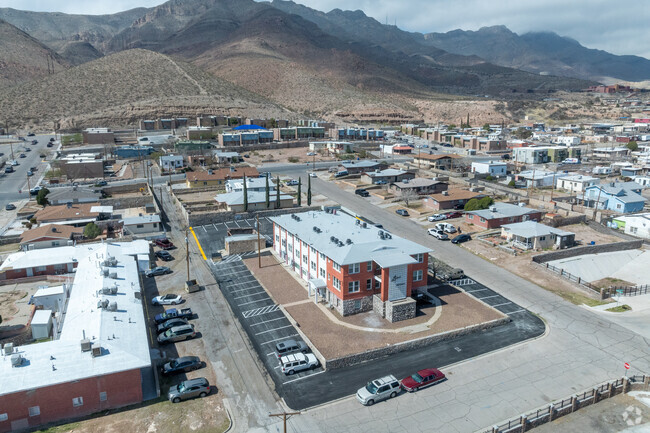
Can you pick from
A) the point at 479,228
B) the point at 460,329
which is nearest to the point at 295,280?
the point at 460,329

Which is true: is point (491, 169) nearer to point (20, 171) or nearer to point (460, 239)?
point (460, 239)

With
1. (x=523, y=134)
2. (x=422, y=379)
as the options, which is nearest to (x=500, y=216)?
(x=422, y=379)

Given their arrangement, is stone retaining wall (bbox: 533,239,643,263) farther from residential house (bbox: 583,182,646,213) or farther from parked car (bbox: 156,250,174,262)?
parked car (bbox: 156,250,174,262)

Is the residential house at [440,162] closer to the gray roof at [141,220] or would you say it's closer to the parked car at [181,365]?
the gray roof at [141,220]

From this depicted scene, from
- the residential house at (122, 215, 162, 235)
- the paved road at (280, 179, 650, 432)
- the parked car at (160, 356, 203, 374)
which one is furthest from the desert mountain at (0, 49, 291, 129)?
the paved road at (280, 179, 650, 432)

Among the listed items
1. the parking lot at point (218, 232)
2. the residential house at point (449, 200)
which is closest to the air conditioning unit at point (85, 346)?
the parking lot at point (218, 232)

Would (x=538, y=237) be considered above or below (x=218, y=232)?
above
